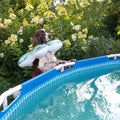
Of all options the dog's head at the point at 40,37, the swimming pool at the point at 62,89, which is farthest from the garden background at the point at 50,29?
the dog's head at the point at 40,37

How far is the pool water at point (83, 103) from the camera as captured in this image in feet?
17.4

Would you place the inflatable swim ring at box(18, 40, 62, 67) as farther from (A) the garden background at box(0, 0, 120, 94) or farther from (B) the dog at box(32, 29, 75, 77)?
(A) the garden background at box(0, 0, 120, 94)

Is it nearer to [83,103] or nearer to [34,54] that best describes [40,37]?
[34,54]

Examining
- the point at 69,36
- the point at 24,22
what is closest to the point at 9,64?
the point at 24,22

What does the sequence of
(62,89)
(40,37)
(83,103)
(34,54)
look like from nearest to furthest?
1. (83,103)
2. (34,54)
3. (40,37)
4. (62,89)

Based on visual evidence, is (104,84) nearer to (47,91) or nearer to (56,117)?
(47,91)

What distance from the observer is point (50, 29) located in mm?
7578

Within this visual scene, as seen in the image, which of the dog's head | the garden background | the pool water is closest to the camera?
the pool water

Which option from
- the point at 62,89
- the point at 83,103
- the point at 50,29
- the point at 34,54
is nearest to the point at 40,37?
the point at 34,54

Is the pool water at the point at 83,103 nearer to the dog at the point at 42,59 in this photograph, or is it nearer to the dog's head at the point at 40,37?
the dog at the point at 42,59

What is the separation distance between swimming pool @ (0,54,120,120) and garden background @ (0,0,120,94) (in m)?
0.45

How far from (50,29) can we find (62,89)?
63.9 inches

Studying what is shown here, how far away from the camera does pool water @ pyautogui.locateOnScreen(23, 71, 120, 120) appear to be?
5.29m

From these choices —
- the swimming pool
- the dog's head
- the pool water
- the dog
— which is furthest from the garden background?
the pool water
